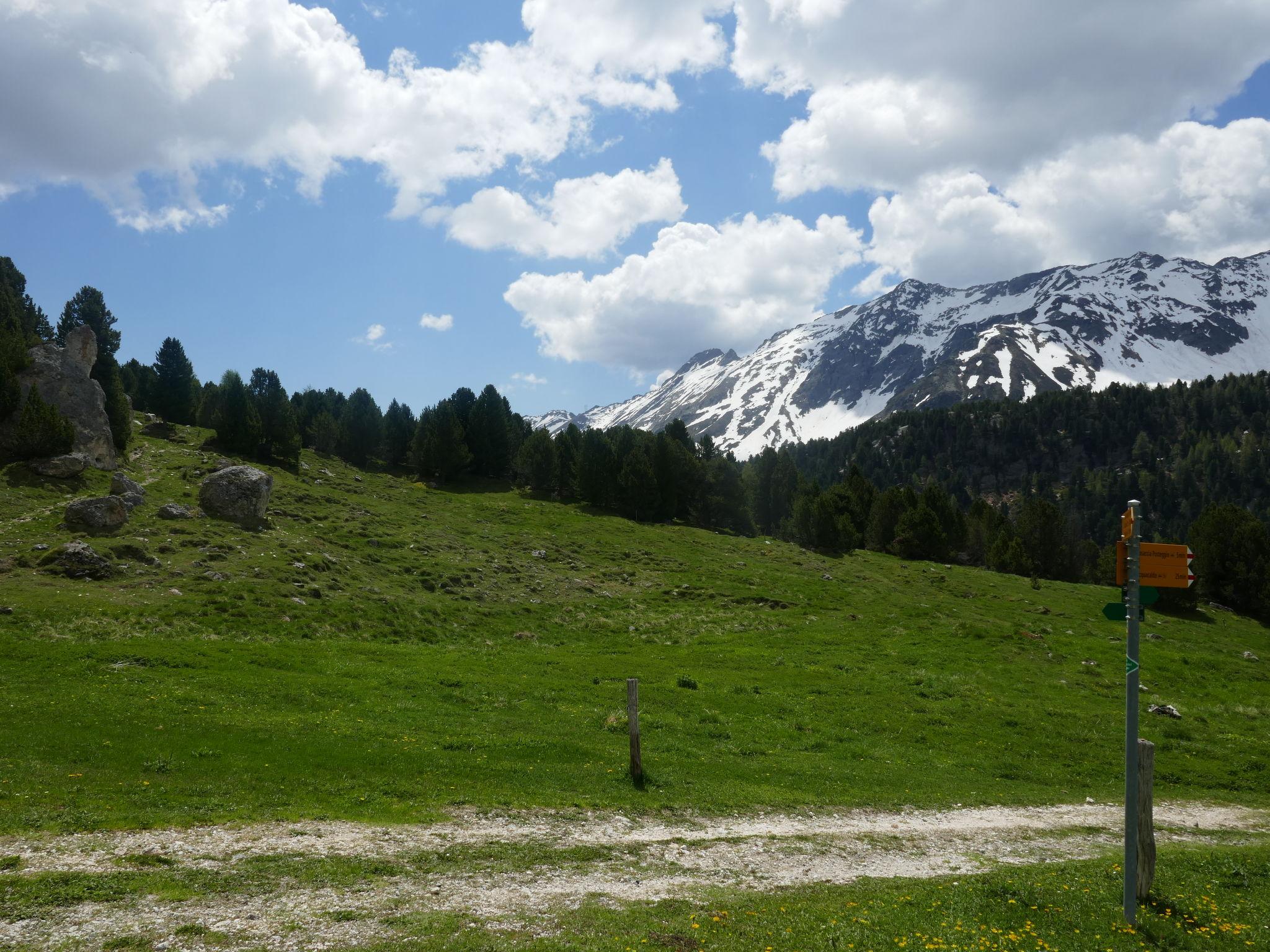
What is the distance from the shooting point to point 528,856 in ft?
51.5

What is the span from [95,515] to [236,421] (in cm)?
4739

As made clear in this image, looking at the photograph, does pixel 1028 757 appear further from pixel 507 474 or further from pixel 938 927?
pixel 507 474

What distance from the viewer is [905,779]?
83.0ft

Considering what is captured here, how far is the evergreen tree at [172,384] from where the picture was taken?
111 metres

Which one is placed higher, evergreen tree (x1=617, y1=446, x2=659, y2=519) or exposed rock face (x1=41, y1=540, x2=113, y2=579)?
evergreen tree (x1=617, y1=446, x2=659, y2=519)

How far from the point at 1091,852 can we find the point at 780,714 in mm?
14025

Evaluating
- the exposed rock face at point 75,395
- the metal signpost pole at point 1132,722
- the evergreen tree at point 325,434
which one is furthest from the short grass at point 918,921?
the evergreen tree at point 325,434

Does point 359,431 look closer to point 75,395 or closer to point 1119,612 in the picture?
point 75,395

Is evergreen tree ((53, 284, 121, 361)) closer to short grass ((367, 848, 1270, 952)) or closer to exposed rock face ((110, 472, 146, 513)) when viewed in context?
exposed rock face ((110, 472, 146, 513))

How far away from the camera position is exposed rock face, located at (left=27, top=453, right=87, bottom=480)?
177 ft

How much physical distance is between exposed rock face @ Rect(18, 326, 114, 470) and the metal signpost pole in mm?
73417

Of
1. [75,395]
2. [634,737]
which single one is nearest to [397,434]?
[75,395]

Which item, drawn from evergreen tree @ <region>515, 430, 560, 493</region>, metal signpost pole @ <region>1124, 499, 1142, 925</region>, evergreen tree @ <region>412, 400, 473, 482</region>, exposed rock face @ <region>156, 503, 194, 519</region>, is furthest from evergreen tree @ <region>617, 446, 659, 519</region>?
metal signpost pole @ <region>1124, 499, 1142, 925</region>

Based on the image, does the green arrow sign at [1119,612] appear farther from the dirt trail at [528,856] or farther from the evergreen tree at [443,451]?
the evergreen tree at [443,451]
